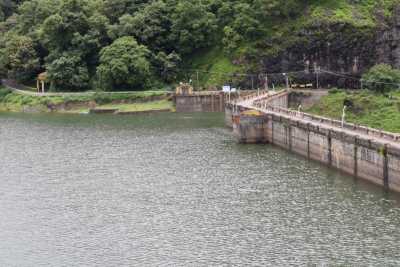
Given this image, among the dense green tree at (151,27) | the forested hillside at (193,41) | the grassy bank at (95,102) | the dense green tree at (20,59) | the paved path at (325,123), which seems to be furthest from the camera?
the dense green tree at (20,59)

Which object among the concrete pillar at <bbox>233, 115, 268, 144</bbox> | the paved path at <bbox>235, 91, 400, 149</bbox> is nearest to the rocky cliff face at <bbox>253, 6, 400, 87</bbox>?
the paved path at <bbox>235, 91, 400, 149</bbox>

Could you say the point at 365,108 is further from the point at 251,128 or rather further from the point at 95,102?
the point at 95,102

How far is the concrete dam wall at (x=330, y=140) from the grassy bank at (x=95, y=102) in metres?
36.1

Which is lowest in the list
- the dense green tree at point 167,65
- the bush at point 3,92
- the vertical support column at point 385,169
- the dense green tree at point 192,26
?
the vertical support column at point 385,169

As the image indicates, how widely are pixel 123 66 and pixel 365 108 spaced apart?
2061 inches

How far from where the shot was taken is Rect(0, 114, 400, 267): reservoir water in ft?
168

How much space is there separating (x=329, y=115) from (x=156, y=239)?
68512mm

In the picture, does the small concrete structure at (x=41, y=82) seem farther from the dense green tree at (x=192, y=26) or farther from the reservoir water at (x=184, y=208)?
the reservoir water at (x=184, y=208)

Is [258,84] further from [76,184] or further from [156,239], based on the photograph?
[156,239]

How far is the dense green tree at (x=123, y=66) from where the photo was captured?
148 metres

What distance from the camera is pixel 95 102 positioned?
148 meters

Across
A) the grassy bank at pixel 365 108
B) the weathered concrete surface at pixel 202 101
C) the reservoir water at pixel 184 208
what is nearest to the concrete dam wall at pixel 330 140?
the reservoir water at pixel 184 208

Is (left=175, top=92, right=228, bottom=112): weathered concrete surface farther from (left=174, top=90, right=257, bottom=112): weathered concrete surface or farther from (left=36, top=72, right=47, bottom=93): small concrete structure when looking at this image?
(left=36, top=72, right=47, bottom=93): small concrete structure

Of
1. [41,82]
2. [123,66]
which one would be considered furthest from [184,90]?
[41,82]
